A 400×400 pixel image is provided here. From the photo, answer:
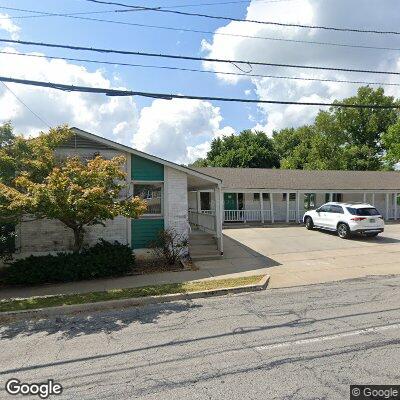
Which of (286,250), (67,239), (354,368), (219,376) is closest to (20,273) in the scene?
(67,239)

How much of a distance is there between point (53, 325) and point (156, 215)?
6.51 metres

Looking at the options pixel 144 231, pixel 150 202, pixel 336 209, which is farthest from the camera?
pixel 336 209

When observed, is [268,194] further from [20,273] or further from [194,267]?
[20,273]

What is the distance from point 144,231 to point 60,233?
290cm

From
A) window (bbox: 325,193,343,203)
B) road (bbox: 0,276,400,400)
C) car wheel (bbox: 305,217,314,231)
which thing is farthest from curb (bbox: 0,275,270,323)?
window (bbox: 325,193,343,203)

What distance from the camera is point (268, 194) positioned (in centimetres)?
2498

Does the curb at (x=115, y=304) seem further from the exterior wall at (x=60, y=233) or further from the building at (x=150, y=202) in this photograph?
the exterior wall at (x=60, y=233)

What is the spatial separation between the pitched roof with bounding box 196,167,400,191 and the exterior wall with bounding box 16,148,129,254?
1125 centimetres

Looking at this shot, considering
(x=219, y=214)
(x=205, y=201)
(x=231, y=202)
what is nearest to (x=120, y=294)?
(x=219, y=214)

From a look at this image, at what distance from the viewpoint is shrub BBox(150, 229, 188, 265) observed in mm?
12070

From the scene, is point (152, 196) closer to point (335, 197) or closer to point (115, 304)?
point (115, 304)

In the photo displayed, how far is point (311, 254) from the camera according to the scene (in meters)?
13.6

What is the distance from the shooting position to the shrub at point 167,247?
12.1 metres

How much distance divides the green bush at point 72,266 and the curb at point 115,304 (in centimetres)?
268
